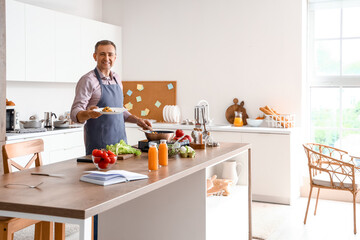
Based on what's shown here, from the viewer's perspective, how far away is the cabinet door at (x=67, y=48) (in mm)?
5355

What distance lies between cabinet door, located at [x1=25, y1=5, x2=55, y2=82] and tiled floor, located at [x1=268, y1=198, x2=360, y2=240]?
298cm

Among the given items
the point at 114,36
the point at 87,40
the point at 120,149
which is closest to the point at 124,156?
the point at 120,149

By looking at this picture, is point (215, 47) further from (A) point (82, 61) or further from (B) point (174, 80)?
(A) point (82, 61)

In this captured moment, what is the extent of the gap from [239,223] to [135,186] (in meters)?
1.67

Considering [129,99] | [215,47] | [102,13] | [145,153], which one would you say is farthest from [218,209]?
[102,13]

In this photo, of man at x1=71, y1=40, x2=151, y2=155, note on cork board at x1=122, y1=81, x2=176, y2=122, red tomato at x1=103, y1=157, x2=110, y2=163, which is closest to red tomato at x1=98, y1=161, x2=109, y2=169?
red tomato at x1=103, y1=157, x2=110, y2=163

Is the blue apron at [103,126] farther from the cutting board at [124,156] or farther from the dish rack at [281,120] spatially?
the dish rack at [281,120]

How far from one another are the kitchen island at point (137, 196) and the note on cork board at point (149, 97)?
2777 mm

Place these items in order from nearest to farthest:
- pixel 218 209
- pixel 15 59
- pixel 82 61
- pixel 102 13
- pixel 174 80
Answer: pixel 218 209 < pixel 15 59 < pixel 82 61 < pixel 174 80 < pixel 102 13

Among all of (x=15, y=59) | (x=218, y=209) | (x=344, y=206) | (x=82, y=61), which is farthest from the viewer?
(x=82, y=61)

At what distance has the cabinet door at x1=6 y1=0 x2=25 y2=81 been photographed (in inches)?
184

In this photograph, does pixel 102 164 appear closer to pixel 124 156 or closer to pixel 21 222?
pixel 124 156

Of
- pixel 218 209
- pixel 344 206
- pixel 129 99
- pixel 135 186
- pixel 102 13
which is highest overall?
pixel 102 13

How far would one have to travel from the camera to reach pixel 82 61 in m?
5.73
